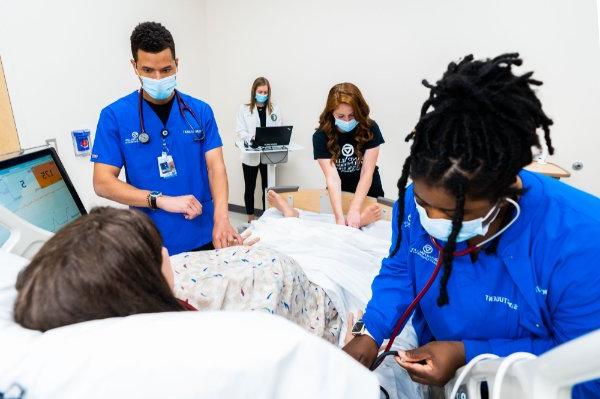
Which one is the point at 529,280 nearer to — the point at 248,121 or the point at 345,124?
the point at 345,124

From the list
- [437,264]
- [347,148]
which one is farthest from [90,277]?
[347,148]

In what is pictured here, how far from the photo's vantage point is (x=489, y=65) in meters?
0.76

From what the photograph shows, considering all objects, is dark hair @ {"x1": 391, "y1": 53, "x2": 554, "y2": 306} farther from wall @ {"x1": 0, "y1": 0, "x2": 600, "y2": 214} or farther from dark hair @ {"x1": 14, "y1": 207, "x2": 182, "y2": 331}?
wall @ {"x1": 0, "y1": 0, "x2": 600, "y2": 214}

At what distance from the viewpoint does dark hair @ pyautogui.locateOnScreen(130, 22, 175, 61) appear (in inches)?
56.5

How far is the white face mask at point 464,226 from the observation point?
2.60ft

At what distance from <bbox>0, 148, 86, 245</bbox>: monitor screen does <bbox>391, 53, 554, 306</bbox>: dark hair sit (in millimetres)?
994

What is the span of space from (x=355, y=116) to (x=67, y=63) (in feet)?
6.23

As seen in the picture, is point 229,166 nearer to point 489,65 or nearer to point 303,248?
point 303,248

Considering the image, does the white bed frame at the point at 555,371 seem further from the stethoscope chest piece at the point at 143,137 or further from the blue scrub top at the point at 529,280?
the stethoscope chest piece at the point at 143,137

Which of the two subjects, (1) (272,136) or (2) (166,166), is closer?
(2) (166,166)

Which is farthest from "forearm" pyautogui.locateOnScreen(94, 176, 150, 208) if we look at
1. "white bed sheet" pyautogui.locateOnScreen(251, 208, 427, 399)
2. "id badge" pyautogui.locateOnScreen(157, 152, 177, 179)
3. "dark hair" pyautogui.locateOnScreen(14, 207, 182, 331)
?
"dark hair" pyautogui.locateOnScreen(14, 207, 182, 331)

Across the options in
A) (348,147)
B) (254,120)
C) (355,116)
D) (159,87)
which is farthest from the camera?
(254,120)

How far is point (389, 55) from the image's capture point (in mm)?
3371

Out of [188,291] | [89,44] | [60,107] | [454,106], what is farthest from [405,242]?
[89,44]
